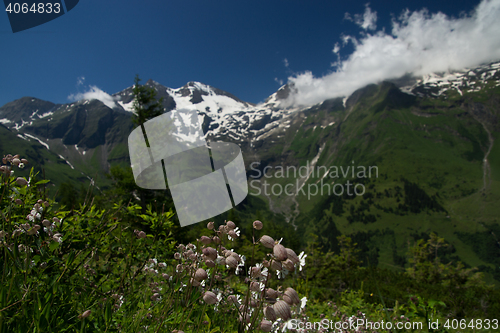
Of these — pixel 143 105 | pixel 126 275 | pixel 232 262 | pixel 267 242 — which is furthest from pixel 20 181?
pixel 143 105

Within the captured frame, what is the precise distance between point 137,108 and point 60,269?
1874 centimetres

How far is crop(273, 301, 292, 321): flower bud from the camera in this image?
957 mm

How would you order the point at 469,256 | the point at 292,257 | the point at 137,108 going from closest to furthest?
the point at 292,257 → the point at 137,108 → the point at 469,256

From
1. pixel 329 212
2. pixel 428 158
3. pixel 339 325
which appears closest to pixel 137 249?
pixel 339 325

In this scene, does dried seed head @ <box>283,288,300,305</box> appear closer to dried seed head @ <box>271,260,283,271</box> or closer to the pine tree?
dried seed head @ <box>271,260,283,271</box>

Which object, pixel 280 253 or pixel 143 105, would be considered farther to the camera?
pixel 143 105

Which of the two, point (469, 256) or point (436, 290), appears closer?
point (436, 290)

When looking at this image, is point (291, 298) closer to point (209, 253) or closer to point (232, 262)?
point (232, 262)

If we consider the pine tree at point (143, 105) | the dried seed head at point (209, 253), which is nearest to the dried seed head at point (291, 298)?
the dried seed head at point (209, 253)

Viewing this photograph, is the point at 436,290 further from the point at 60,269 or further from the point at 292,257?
the point at 60,269

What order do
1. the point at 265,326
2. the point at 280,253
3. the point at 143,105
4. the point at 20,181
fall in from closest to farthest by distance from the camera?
the point at 280,253 < the point at 265,326 < the point at 20,181 < the point at 143,105

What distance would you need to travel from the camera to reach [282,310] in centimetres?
98

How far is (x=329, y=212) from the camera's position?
7274 inches

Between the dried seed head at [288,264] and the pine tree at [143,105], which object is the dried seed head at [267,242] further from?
the pine tree at [143,105]
